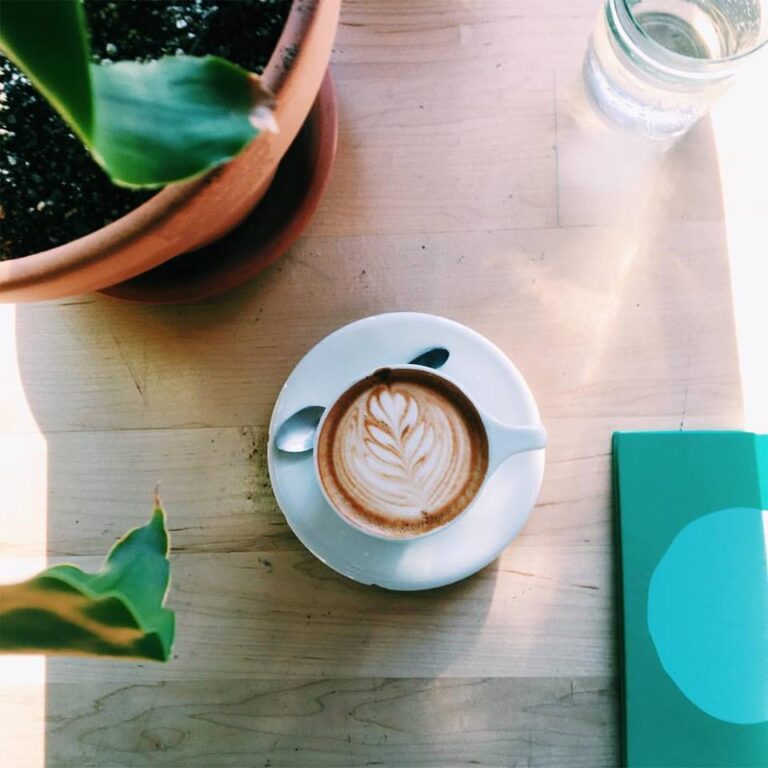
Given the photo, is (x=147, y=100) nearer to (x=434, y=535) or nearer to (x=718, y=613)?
(x=434, y=535)

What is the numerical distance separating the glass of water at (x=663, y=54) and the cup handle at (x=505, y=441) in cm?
31

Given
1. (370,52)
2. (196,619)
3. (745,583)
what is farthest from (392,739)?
(370,52)

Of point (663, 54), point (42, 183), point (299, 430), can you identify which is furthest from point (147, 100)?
point (663, 54)

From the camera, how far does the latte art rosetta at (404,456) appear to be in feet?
1.85

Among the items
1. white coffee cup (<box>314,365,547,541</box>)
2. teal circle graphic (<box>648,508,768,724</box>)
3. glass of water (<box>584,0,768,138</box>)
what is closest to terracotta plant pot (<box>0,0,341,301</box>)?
white coffee cup (<box>314,365,547,541</box>)

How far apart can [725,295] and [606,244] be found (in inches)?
4.3

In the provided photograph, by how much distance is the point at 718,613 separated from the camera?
611 mm

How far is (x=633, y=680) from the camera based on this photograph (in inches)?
23.7

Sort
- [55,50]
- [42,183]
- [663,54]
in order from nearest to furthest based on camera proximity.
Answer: [55,50] < [42,183] < [663,54]

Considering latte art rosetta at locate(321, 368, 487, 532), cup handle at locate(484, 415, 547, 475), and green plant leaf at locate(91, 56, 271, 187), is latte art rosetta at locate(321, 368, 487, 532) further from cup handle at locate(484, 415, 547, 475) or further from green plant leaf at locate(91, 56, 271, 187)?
green plant leaf at locate(91, 56, 271, 187)

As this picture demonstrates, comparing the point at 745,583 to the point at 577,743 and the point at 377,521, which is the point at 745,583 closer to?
the point at 577,743

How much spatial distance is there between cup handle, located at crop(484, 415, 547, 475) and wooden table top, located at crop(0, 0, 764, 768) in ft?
0.29

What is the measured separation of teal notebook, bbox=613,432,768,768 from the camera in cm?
60

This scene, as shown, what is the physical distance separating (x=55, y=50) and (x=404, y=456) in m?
0.35
